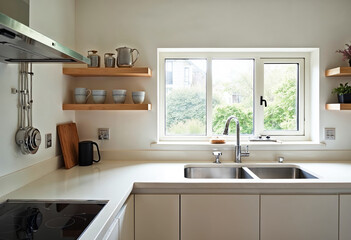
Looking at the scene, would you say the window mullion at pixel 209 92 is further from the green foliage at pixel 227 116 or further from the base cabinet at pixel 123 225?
the base cabinet at pixel 123 225

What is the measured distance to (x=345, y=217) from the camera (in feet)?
5.26

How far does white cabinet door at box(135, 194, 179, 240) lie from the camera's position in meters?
1.63

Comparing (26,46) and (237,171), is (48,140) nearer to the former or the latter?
Result: (26,46)

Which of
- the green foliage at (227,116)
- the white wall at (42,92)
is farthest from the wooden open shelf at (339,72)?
the white wall at (42,92)

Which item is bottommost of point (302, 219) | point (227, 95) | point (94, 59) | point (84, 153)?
point (302, 219)

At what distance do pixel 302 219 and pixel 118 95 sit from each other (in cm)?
157

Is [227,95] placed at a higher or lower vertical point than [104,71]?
lower

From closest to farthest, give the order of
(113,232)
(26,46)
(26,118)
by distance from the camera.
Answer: (26,46) < (113,232) < (26,118)

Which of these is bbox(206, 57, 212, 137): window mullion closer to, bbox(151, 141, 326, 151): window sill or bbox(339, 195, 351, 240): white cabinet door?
bbox(151, 141, 326, 151): window sill

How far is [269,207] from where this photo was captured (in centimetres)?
162

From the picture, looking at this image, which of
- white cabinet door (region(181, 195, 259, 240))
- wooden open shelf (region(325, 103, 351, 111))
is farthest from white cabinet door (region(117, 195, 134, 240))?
wooden open shelf (region(325, 103, 351, 111))

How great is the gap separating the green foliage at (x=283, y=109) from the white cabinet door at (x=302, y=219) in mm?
945

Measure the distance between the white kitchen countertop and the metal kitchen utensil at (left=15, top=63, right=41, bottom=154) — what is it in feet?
0.80

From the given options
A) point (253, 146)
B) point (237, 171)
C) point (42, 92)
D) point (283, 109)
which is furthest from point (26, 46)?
point (283, 109)
